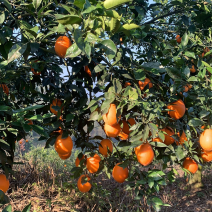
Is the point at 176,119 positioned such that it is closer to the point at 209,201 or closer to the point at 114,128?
the point at 114,128

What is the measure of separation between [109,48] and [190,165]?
35.7 inches

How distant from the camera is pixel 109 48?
0.76 meters

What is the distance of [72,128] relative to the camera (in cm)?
138

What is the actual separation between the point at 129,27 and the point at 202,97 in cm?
52

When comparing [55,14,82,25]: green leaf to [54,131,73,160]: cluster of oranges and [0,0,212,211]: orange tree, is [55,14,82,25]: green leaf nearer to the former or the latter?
[0,0,212,211]: orange tree

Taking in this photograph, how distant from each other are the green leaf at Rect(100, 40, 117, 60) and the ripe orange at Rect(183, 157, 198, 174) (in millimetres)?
882

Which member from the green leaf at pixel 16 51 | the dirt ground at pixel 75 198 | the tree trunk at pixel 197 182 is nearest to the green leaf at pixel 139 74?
the green leaf at pixel 16 51

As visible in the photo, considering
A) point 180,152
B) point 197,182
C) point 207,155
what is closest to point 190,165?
point 207,155

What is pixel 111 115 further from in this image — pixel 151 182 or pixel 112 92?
pixel 151 182

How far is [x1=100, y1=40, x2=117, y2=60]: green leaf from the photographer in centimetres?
75

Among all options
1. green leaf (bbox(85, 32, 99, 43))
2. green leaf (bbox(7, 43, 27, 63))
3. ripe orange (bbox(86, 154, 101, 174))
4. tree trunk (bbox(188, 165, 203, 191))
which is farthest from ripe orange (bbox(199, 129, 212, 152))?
tree trunk (bbox(188, 165, 203, 191))

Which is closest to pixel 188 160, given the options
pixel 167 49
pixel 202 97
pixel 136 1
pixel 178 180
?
pixel 202 97

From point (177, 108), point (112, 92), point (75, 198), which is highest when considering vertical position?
point (112, 92)

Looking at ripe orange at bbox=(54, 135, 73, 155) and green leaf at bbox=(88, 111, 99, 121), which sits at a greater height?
green leaf at bbox=(88, 111, 99, 121)
